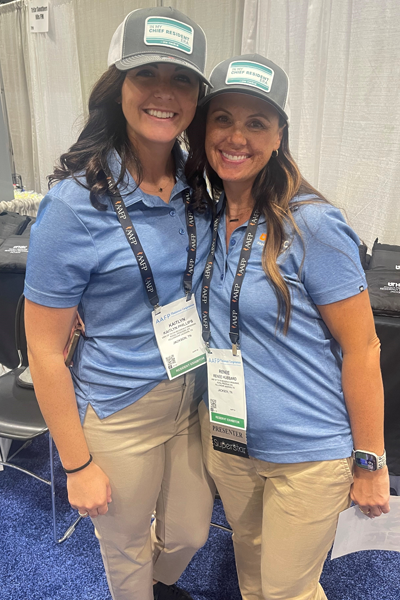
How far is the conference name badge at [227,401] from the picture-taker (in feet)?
3.42

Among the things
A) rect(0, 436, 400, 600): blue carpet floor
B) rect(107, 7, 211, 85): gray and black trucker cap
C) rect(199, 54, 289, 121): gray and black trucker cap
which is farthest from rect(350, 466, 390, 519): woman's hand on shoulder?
rect(107, 7, 211, 85): gray and black trucker cap

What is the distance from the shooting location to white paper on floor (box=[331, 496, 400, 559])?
43.8 inches

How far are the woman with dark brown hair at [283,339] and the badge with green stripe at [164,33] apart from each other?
12 centimetres

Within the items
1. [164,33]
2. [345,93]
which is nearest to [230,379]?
[164,33]

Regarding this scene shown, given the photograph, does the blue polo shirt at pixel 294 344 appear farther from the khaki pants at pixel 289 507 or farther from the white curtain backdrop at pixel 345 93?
the white curtain backdrop at pixel 345 93

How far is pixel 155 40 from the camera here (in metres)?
0.91

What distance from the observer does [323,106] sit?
7.55ft

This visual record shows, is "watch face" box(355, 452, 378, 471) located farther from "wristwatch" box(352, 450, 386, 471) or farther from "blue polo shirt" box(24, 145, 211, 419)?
"blue polo shirt" box(24, 145, 211, 419)

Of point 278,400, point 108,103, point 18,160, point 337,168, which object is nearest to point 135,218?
point 108,103

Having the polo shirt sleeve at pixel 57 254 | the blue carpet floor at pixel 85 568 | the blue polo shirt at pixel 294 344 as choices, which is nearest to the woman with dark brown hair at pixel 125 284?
the polo shirt sleeve at pixel 57 254

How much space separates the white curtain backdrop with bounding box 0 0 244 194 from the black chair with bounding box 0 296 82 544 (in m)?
1.79

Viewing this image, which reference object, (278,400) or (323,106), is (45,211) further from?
(323,106)

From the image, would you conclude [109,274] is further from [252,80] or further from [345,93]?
[345,93]

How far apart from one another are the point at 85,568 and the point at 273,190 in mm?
1635
